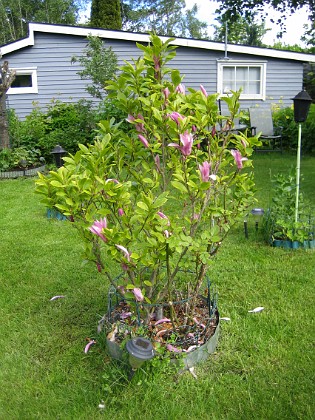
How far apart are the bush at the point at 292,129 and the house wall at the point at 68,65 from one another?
6.95ft

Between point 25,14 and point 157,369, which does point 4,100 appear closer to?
point 157,369

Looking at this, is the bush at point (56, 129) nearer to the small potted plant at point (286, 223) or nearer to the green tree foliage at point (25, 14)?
the small potted plant at point (286, 223)

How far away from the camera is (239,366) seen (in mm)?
2361

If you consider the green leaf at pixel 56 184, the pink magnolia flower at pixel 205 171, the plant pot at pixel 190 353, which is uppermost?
the pink magnolia flower at pixel 205 171

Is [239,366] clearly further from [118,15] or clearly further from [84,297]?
[118,15]

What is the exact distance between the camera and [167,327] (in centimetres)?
253

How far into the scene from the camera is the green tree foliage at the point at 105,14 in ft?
51.4

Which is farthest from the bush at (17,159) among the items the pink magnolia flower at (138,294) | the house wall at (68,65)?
the pink magnolia flower at (138,294)

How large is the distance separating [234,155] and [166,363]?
113 cm

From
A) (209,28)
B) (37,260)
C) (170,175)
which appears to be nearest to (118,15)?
(37,260)

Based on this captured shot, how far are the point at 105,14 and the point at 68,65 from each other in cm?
478

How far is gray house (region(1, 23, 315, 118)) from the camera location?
11781 millimetres

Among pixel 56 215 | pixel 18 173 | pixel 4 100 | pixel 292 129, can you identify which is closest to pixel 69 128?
pixel 4 100

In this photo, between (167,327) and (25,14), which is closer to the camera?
(167,327)
